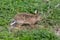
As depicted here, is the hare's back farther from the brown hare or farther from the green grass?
the green grass

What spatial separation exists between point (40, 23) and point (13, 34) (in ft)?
3.03

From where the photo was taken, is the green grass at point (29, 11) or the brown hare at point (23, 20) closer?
the green grass at point (29, 11)

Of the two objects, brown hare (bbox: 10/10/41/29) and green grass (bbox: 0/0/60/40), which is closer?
green grass (bbox: 0/0/60/40)

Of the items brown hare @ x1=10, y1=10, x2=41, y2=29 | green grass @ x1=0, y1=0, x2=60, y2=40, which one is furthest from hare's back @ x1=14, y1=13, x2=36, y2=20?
green grass @ x1=0, y1=0, x2=60, y2=40

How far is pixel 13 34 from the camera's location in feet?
23.0

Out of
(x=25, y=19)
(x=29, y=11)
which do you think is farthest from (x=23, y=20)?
(x=29, y=11)

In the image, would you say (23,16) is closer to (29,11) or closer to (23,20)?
(23,20)

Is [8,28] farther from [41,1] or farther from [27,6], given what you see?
[41,1]

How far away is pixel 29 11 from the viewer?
8.04 metres

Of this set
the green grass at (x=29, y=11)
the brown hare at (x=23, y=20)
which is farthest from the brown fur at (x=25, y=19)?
the green grass at (x=29, y=11)

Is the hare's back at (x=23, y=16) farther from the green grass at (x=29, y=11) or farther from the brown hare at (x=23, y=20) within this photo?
the green grass at (x=29, y=11)

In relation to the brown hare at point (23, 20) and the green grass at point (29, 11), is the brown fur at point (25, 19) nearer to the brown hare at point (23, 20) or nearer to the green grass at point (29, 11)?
the brown hare at point (23, 20)

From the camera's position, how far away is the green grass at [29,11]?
22.4 feet

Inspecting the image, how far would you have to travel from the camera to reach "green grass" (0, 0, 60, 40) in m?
6.84
